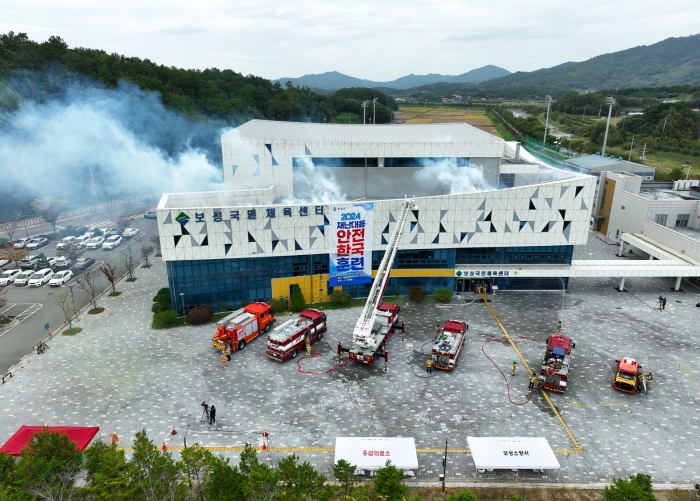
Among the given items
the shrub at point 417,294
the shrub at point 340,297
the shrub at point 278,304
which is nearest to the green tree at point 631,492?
the shrub at point 417,294

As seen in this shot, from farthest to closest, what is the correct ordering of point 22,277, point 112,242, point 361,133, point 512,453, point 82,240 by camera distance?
point 82,240 < point 112,242 < point 361,133 < point 22,277 < point 512,453

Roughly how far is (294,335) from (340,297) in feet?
24.9

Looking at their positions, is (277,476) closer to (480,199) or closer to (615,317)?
(480,199)

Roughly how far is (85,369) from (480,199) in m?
28.9

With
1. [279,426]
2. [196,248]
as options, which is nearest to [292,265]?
[196,248]

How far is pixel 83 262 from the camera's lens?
43.0 m

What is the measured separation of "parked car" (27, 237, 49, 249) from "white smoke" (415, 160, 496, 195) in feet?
134

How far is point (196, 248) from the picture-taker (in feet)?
105

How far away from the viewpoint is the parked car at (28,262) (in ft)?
139

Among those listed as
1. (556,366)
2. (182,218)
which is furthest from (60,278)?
(556,366)

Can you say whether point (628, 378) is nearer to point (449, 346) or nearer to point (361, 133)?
point (449, 346)

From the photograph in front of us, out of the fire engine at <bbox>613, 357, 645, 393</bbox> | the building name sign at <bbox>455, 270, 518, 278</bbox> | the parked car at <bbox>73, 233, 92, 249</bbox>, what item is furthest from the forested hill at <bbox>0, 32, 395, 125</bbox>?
the fire engine at <bbox>613, 357, 645, 393</bbox>

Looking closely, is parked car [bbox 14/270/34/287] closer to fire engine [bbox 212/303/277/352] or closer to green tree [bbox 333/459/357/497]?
fire engine [bbox 212/303/277/352]

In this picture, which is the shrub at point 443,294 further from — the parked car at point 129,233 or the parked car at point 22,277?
the parked car at point 129,233
